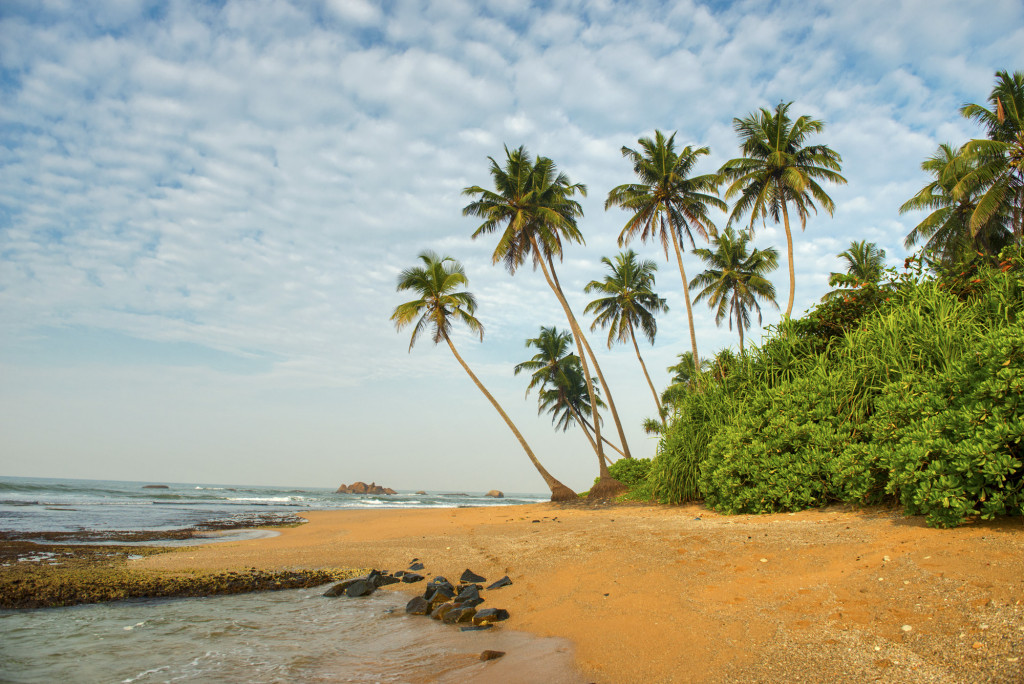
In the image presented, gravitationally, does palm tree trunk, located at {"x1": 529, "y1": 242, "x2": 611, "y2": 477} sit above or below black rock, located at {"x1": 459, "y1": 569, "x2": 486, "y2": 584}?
above

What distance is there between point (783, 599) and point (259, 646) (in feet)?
14.5

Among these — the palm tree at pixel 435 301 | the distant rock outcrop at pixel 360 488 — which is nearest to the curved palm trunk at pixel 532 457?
the palm tree at pixel 435 301

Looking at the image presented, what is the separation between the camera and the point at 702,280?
32094 millimetres

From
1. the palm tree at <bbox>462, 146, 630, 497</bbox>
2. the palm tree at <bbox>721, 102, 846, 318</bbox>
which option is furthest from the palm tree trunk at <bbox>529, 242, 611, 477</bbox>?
the palm tree at <bbox>721, 102, 846, 318</bbox>

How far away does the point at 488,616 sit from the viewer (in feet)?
16.5

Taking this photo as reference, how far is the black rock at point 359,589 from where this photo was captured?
6.64 metres

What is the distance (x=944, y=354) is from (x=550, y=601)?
5.24 meters

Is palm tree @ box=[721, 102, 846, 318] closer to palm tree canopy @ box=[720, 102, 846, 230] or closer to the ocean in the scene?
palm tree canopy @ box=[720, 102, 846, 230]

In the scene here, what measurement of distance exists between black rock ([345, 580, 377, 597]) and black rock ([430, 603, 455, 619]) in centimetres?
150

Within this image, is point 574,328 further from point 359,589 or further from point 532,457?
point 359,589

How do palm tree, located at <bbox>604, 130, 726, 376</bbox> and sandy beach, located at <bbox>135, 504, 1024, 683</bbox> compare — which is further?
palm tree, located at <bbox>604, 130, 726, 376</bbox>

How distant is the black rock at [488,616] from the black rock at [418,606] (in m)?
0.84

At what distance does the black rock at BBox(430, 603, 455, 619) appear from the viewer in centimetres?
536

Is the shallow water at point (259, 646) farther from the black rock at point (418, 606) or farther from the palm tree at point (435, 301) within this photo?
the palm tree at point (435, 301)
